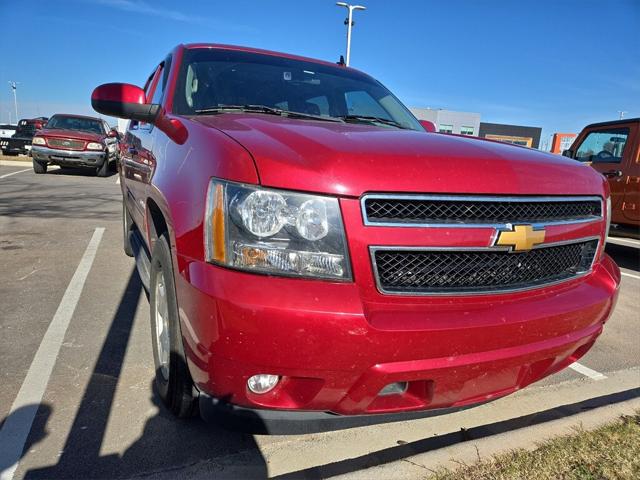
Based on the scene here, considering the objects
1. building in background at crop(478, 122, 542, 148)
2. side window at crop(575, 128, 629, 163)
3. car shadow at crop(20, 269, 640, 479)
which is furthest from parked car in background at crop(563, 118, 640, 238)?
building in background at crop(478, 122, 542, 148)

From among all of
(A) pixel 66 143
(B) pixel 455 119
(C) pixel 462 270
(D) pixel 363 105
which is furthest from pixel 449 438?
(B) pixel 455 119

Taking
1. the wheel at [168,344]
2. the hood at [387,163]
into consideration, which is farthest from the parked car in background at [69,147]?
the hood at [387,163]

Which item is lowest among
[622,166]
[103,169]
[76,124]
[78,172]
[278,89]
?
[78,172]

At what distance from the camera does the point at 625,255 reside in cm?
772

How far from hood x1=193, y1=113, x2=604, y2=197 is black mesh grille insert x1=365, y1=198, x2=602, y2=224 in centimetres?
5

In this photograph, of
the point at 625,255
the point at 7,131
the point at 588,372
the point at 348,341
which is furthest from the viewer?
the point at 7,131

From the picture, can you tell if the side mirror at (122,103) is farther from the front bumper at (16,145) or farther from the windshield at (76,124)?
the front bumper at (16,145)

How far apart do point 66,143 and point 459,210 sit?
13.9m

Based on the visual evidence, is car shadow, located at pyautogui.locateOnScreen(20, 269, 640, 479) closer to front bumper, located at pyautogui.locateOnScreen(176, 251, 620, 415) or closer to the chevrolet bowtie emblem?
front bumper, located at pyautogui.locateOnScreen(176, 251, 620, 415)

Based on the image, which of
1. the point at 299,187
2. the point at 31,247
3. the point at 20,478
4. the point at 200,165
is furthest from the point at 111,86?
the point at 31,247

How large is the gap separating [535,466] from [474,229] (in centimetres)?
113

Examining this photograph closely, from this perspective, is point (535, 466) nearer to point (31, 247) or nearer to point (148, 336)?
point (148, 336)

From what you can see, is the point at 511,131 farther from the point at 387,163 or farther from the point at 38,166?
the point at 387,163

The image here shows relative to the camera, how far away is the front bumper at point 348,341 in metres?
1.50
